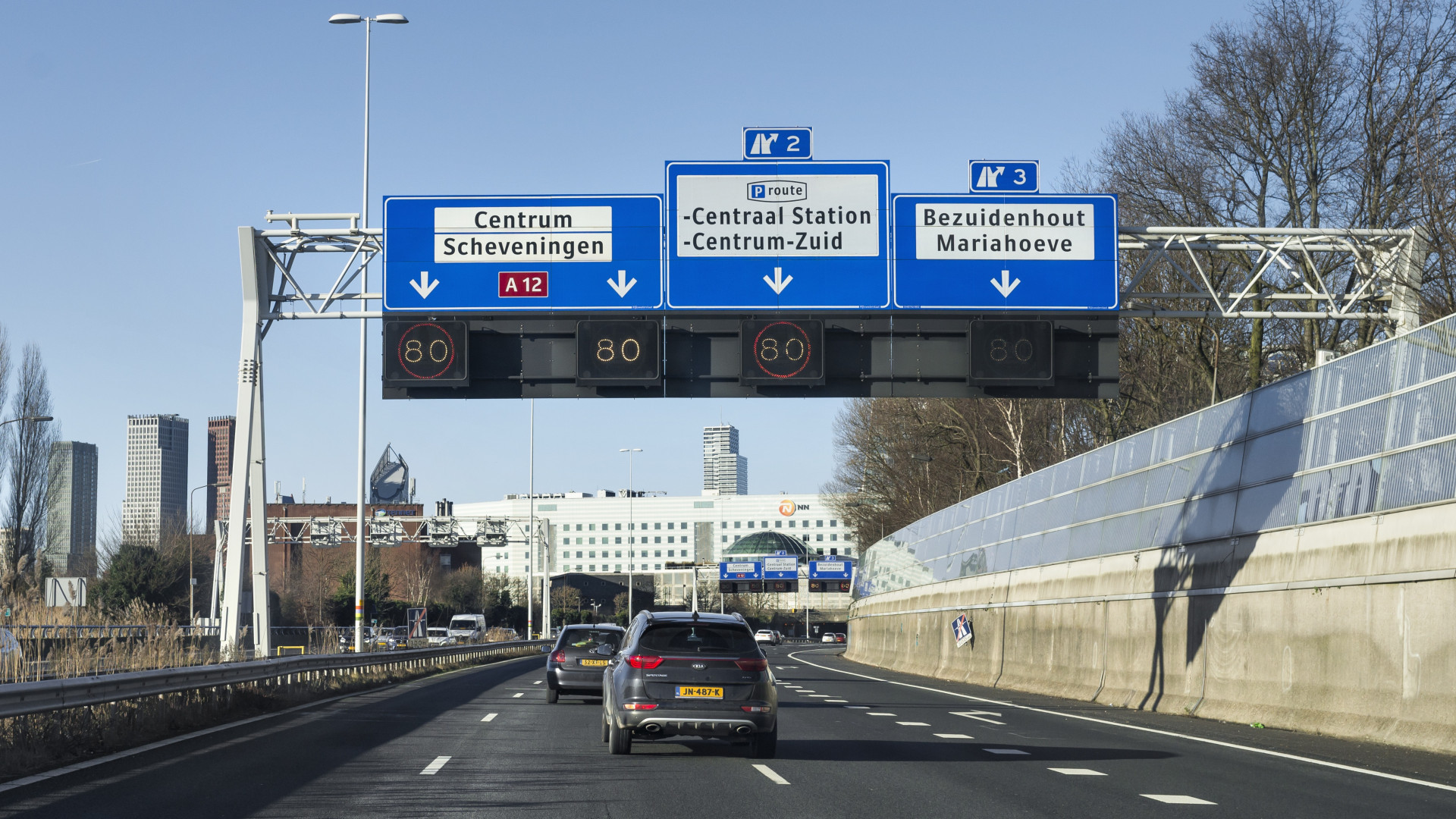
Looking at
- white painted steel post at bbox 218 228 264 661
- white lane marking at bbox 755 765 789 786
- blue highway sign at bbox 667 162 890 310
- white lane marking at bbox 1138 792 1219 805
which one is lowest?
white lane marking at bbox 755 765 789 786

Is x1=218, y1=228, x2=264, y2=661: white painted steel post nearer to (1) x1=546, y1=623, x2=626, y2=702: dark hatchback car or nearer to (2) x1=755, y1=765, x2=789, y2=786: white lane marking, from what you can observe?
(1) x1=546, y1=623, x2=626, y2=702: dark hatchback car

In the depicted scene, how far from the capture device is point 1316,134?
38281 mm

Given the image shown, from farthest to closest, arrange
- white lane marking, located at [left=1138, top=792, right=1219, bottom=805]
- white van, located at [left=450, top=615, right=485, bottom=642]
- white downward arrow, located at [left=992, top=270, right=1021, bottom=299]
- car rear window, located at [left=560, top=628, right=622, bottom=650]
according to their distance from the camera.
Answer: white van, located at [left=450, top=615, right=485, bottom=642] → car rear window, located at [left=560, top=628, right=622, bottom=650] → white downward arrow, located at [left=992, top=270, right=1021, bottom=299] → white lane marking, located at [left=1138, top=792, right=1219, bottom=805]

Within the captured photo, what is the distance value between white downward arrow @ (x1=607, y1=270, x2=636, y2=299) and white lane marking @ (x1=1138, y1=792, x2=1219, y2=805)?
13.1 metres

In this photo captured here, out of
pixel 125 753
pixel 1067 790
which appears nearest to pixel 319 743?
pixel 125 753

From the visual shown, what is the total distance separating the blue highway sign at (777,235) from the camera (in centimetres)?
2294

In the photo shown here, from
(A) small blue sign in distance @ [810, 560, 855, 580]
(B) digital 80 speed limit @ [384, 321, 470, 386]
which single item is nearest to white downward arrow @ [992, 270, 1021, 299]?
(B) digital 80 speed limit @ [384, 321, 470, 386]

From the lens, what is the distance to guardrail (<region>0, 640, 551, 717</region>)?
13.5m

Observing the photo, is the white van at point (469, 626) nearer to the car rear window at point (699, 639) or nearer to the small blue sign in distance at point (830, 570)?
the small blue sign in distance at point (830, 570)

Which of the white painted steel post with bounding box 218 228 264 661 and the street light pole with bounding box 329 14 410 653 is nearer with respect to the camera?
the white painted steel post with bounding box 218 228 264 661

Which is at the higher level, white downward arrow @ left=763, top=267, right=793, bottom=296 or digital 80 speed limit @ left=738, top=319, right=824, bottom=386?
white downward arrow @ left=763, top=267, right=793, bottom=296

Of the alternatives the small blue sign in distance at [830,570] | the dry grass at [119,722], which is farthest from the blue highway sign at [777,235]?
the small blue sign in distance at [830,570]

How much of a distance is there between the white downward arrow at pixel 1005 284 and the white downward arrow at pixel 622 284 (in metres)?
5.70

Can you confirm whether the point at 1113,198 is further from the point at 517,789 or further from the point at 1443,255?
the point at 517,789
